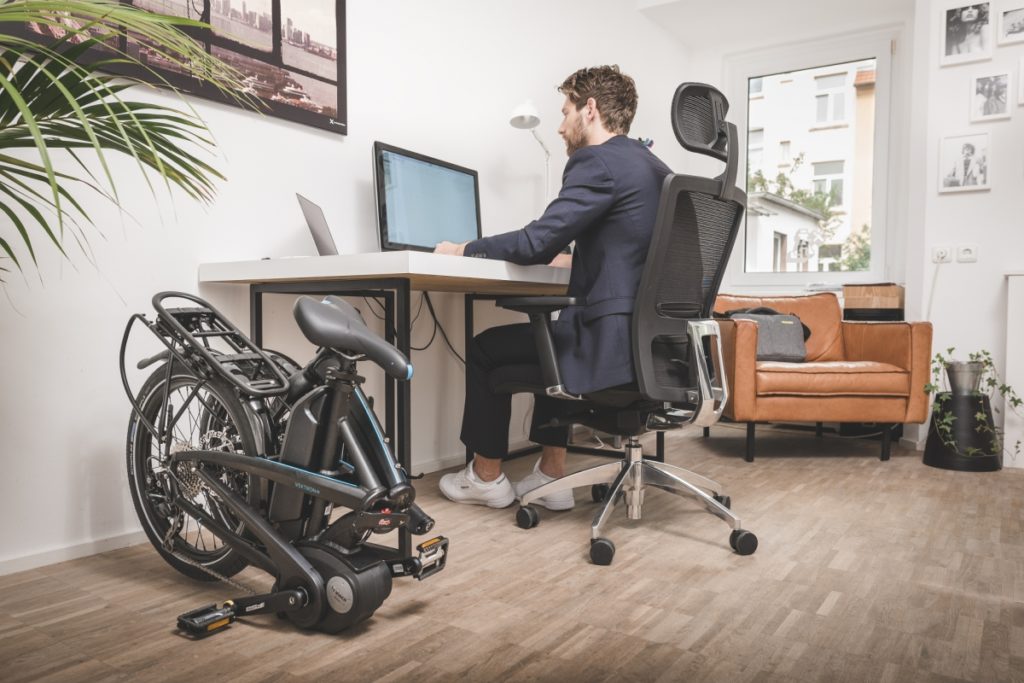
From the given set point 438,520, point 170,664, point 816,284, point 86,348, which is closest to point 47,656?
point 170,664

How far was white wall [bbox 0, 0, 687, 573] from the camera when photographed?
5.99ft

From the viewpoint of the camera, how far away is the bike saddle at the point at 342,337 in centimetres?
136

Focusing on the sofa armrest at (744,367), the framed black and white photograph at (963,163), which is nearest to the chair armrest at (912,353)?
the sofa armrest at (744,367)

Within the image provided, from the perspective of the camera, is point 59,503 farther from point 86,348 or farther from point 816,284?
point 816,284

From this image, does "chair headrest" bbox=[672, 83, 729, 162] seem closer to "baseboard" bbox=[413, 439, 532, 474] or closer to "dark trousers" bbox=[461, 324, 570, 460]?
"dark trousers" bbox=[461, 324, 570, 460]

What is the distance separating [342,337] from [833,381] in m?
2.59

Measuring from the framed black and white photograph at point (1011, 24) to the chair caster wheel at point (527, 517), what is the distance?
3203 millimetres

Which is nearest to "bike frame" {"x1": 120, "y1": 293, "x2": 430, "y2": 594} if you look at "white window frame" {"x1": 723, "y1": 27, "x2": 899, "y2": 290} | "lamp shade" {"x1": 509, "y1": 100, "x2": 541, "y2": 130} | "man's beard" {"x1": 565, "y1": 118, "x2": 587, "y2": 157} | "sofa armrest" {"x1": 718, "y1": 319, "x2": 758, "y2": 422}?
"man's beard" {"x1": 565, "y1": 118, "x2": 587, "y2": 157}

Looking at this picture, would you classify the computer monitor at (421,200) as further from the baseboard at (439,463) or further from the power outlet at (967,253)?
the power outlet at (967,253)

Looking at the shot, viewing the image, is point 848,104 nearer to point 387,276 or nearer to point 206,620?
point 387,276

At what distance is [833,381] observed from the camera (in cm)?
327

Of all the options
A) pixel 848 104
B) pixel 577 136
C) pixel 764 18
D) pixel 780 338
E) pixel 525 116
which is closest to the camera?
pixel 577 136

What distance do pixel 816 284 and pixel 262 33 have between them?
3.51 m

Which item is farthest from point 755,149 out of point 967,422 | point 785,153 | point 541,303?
point 541,303
